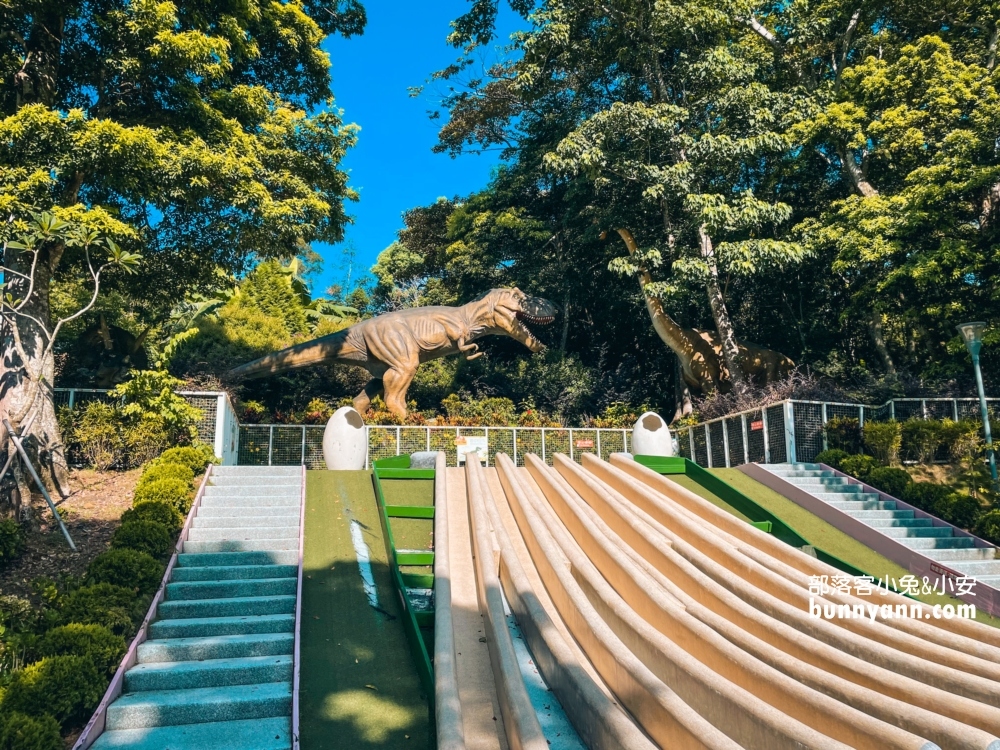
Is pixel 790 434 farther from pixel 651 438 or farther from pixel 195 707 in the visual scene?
pixel 195 707

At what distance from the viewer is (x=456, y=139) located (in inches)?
1066

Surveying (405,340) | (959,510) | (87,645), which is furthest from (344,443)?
(959,510)

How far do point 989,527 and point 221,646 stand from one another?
9941mm

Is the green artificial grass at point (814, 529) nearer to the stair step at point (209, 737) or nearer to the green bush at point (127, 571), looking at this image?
the stair step at point (209, 737)

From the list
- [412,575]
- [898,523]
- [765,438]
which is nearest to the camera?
[412,575]

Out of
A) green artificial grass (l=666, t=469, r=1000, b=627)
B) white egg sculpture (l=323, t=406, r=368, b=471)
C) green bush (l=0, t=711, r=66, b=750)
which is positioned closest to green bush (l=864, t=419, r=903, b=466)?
green artificial grass (l=666, t=469, r=1000, b=627)

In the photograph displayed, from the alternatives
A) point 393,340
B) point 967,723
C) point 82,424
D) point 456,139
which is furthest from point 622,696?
point 456,139

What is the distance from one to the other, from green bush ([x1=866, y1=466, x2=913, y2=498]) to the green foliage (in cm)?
1065

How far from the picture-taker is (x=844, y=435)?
46.5 feet

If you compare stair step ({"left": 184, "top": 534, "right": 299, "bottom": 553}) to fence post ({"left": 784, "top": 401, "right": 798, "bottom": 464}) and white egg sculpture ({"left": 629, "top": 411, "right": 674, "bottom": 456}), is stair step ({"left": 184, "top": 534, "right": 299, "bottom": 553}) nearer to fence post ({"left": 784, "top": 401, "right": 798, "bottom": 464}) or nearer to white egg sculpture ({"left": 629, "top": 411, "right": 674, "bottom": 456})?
white egg sculpture ({"left": 629, "top": 411, "right": 674, "bottom": 456})

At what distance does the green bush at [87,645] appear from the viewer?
5.97m

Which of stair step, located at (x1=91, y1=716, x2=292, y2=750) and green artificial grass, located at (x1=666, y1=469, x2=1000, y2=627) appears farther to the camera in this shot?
green artificial grass, located at (x1=666, y1=469, x2=1000, y2=627)

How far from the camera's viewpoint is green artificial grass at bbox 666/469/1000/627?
947 centimetres

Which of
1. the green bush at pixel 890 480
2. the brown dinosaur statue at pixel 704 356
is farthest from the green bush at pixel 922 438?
the brown dinosaur statue at pixel 704 356
